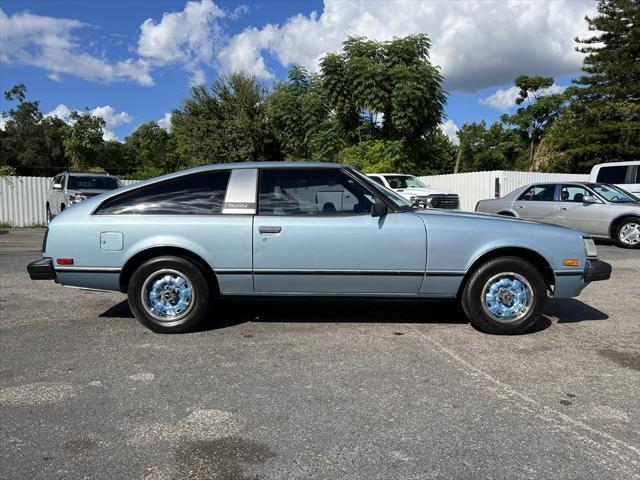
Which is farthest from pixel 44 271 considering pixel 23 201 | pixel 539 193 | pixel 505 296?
pixel 23 201

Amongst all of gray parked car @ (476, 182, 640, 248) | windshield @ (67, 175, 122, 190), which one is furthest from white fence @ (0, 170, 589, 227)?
gray parked car @ (476, 182, 640, 248)

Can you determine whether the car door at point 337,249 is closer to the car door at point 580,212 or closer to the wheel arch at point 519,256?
the wheel arch at point 519,256

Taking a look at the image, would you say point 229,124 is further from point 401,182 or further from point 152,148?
point 152,148

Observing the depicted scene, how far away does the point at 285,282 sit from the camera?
462cm

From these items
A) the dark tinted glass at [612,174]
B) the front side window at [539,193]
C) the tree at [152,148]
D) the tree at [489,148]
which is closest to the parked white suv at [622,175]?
the dark tinted glass at [612,174]

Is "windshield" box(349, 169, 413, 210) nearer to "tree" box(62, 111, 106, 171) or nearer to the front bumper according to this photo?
the front bumper

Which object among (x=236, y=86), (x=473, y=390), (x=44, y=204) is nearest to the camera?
(x=473, y=390)

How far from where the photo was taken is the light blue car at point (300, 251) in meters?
4.55

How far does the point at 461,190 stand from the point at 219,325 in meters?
18.4

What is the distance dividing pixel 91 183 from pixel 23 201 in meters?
6.77

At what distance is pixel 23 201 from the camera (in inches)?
772

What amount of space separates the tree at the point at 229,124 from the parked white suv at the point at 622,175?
2559 centimetres

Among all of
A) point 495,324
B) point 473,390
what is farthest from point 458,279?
point 473,390

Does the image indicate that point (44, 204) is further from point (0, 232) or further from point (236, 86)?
point (236, 86)
